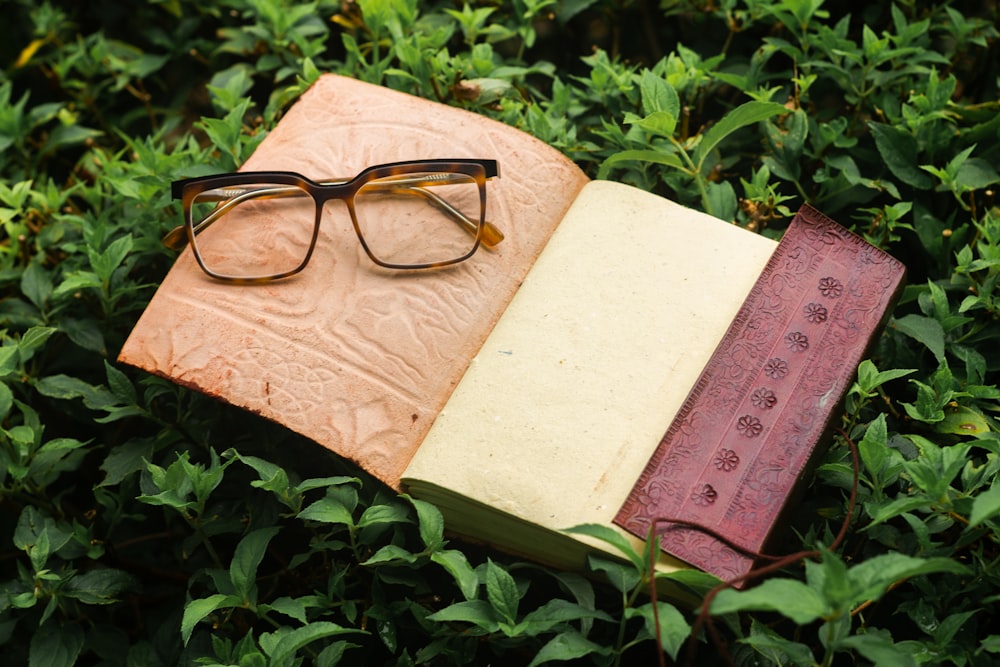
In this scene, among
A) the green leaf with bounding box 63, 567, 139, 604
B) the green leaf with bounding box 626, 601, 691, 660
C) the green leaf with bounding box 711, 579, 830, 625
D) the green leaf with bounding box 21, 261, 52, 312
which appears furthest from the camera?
the green leaf with bounding box 21, 261, 52, 312

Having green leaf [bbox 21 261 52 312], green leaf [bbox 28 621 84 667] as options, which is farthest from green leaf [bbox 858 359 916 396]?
green leaf [bbox 21 261 52 312]

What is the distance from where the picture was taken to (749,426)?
4.10ft

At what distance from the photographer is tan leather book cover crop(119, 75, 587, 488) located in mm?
1312

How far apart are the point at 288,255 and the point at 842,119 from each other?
0.99 meters

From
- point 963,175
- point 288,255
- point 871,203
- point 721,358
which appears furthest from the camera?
point 871,203

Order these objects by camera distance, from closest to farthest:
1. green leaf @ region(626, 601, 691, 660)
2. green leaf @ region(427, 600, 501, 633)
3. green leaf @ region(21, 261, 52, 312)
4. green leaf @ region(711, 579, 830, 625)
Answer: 1. green leaf @ region(711, 579, 830, 625)
2. green leaf @ region(626, 601, 691, 660)
3. green leaf @ region(427, 600, 501, 633)
4. green leaf @ region(21, 261, 52, 312)

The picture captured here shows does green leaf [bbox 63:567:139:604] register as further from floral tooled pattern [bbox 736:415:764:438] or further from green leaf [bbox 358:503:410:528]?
floral tooled pattern [bbox 736:415:764:438]

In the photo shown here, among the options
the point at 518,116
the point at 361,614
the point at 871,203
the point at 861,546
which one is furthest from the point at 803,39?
the point at 361,614

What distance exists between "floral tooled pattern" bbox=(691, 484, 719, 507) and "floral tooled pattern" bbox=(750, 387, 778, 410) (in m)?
0.14

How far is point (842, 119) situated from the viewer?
166 centimetres

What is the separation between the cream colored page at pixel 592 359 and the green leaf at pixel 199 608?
288 millimetres

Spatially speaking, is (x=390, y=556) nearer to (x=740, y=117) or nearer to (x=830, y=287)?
(x=830, y=287)

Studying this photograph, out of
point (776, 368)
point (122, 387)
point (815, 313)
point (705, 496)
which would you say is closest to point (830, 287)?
point (815, 313)

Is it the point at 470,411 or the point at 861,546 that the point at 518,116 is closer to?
the point at 470,411
